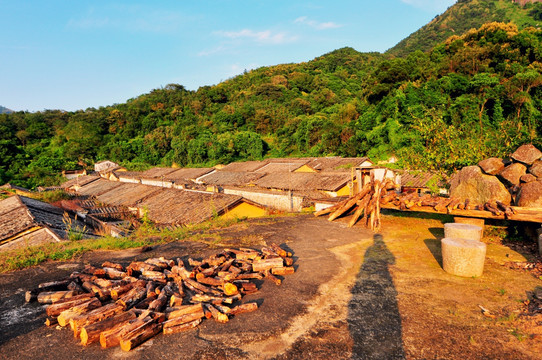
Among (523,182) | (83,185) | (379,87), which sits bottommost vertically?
(83,185)

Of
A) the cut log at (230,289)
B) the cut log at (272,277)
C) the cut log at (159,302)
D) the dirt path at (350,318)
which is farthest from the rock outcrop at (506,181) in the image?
the cut log at (159,302)

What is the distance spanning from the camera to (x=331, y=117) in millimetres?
51812

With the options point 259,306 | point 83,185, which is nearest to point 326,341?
point 259,306

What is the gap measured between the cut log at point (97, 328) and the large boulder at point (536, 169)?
34.3 feet

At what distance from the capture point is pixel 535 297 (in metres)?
5.11

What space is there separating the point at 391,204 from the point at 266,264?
19.0ft

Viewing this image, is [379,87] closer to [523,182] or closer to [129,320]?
[523,182]

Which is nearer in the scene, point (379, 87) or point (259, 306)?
point (259, 306)

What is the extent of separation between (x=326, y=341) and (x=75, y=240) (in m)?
9.50

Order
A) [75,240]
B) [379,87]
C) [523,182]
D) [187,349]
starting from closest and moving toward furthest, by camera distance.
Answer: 1. [187,349]
2. [523,182]
3. [75,240]
4. [379,87]

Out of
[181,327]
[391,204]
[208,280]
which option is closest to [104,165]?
[391,204]

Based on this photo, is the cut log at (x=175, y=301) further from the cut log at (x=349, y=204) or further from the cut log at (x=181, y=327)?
the cut log at (x=349, y=204)

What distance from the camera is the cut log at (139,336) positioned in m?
3.91

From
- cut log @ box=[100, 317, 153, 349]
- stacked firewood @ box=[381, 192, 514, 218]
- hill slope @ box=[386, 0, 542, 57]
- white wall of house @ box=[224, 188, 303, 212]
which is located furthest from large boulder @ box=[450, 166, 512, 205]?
hill slope @ box=[386, 0, 542, 57]
